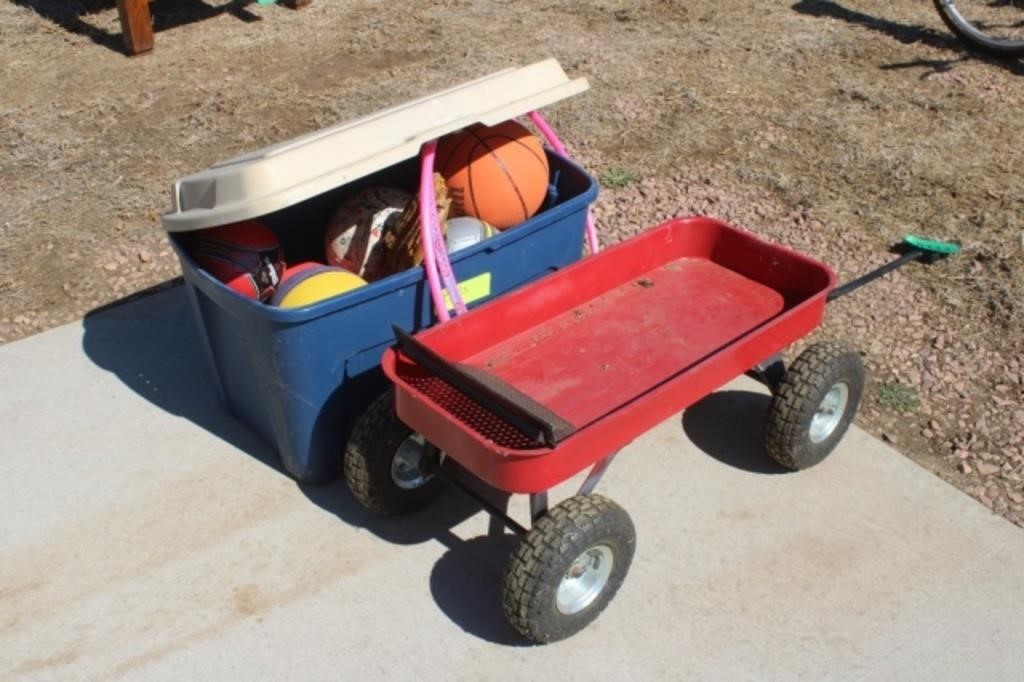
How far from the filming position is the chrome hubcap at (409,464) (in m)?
3.48

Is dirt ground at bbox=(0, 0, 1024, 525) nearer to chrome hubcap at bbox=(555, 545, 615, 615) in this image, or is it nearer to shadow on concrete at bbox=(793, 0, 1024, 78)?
shadow on concrete at bbox=(793, 0, 1024, 78)

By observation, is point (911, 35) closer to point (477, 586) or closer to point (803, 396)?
point (803, 396)

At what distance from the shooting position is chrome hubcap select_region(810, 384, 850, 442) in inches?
148

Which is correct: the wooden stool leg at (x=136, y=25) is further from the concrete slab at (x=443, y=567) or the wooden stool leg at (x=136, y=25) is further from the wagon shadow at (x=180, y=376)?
the concrete slab at (x=443, y=567)

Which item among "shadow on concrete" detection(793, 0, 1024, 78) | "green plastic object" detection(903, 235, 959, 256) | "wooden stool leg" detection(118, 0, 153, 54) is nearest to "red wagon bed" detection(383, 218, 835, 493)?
"green plastic object" detection(903, 235, 959, 256)

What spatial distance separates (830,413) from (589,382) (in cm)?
87

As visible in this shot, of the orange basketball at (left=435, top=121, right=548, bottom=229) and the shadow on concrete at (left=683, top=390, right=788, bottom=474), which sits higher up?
the orange basketball at (left=435, top=121, right=548, bottom=229)

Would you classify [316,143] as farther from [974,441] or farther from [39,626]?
[974,441]

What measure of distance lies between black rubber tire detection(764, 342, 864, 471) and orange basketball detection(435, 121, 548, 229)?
104cm

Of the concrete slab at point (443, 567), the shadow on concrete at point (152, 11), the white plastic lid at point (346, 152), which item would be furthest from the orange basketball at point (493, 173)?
the shadow on concrete at point (152, 11)

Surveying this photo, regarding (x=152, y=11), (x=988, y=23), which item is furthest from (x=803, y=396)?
(x=152, y=11)

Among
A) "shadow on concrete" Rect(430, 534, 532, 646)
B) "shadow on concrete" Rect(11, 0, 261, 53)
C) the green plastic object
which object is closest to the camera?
"shadow on concrete" Rect(430, 534, 532, 646)

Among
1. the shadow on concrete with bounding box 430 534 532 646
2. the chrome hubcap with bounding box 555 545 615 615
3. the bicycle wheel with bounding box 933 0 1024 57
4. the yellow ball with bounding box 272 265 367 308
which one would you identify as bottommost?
the shadow on concrete with bounding box 430 534 532 646

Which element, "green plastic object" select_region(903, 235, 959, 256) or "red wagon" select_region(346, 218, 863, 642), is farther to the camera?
"green plastic object" select_region(903, 235, 959, 256)
